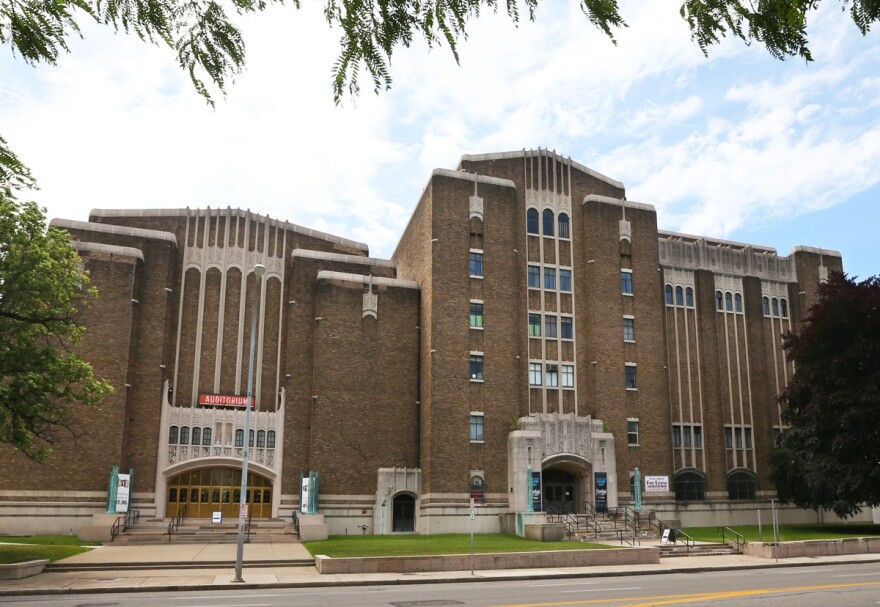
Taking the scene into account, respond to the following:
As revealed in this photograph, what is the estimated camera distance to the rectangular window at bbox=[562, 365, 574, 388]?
51031 mm

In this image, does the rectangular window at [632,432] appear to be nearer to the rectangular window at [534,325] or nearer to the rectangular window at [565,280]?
the rectangular window at [534,325]

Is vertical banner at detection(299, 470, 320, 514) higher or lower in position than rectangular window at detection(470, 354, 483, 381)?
lower

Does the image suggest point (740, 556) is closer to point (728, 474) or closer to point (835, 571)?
point (835, 571)

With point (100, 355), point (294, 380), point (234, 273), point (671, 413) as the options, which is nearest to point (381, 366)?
point (294, 380)

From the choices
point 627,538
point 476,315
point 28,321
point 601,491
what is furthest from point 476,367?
point 28,321

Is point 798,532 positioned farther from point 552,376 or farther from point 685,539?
point 552,376

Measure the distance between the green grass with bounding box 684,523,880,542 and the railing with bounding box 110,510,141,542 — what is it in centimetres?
3103

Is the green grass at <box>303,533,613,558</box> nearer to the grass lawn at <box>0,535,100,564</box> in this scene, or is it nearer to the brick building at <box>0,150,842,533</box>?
the brick building at <box>0,150,842,533</box>

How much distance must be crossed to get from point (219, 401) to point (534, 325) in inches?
826

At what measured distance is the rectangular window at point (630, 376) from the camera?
2021 inches

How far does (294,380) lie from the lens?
4872 centimetres

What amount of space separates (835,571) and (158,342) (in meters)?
37.8

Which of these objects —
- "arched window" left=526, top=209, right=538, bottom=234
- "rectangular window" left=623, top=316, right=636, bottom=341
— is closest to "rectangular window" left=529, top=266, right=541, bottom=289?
"arched window" left=526, top=209, right=538, bottom=234

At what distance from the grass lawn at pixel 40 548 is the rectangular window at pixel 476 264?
2665 cm
